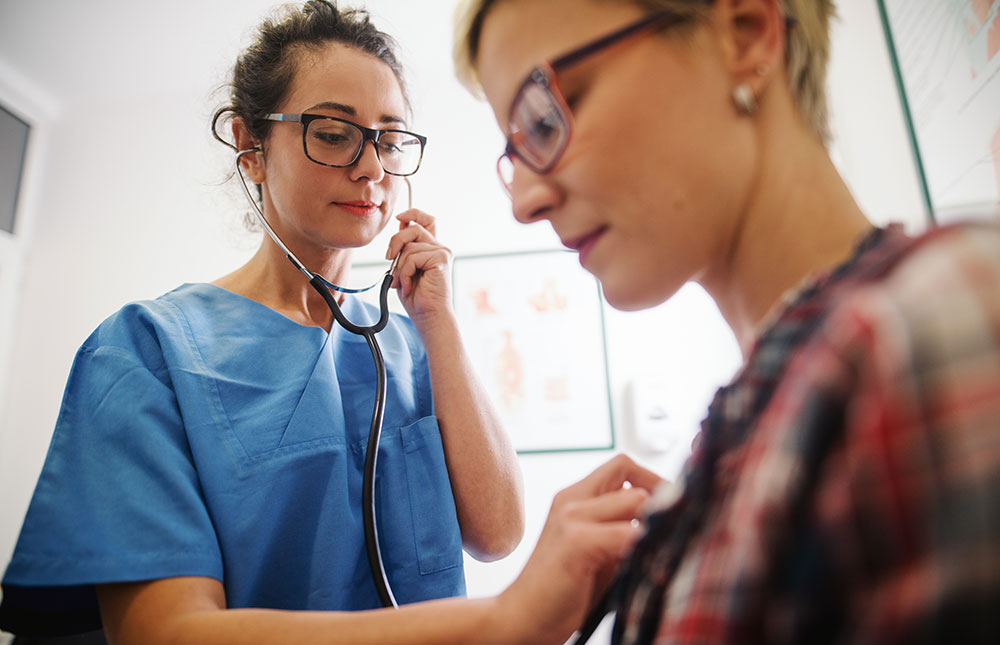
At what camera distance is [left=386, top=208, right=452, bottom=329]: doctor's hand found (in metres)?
1.03

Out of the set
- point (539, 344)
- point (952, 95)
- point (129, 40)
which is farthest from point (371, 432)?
point (129, 40)

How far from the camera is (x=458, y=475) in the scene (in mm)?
918

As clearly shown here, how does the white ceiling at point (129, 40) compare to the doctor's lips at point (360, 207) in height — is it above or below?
above

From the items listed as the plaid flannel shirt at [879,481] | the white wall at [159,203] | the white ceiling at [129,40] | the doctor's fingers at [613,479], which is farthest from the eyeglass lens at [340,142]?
the white ceiling at [129,40]

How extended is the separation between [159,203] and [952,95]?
292 cm

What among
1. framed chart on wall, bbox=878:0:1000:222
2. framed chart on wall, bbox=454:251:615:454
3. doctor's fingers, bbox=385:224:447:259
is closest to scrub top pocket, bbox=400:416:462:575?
doctor's fingers, bbox=385:224:447:259

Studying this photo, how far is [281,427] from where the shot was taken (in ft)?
2.56

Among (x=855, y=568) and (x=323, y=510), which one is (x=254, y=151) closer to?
(x=323, y=510)

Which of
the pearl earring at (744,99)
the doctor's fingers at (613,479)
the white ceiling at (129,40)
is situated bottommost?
the doctor's fingers at (613,479)

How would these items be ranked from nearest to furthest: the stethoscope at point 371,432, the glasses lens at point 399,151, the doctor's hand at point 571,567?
the doctor's hand at point 571,567 → the stethoscope at point 371,432 → the glasses lens at point 399,151

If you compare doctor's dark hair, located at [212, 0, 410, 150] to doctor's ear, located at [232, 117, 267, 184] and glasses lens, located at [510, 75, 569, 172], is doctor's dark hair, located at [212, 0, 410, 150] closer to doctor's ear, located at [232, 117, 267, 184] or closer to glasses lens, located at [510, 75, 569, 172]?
doctor's ear, located at [232, 117, 267, 184]

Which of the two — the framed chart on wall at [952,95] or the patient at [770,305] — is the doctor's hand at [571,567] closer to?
the patient at [770,305]

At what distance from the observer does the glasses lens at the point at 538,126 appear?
48 centimetres

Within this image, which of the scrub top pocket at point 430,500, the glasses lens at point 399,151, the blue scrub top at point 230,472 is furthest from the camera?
the glasses lens at point 399,151
